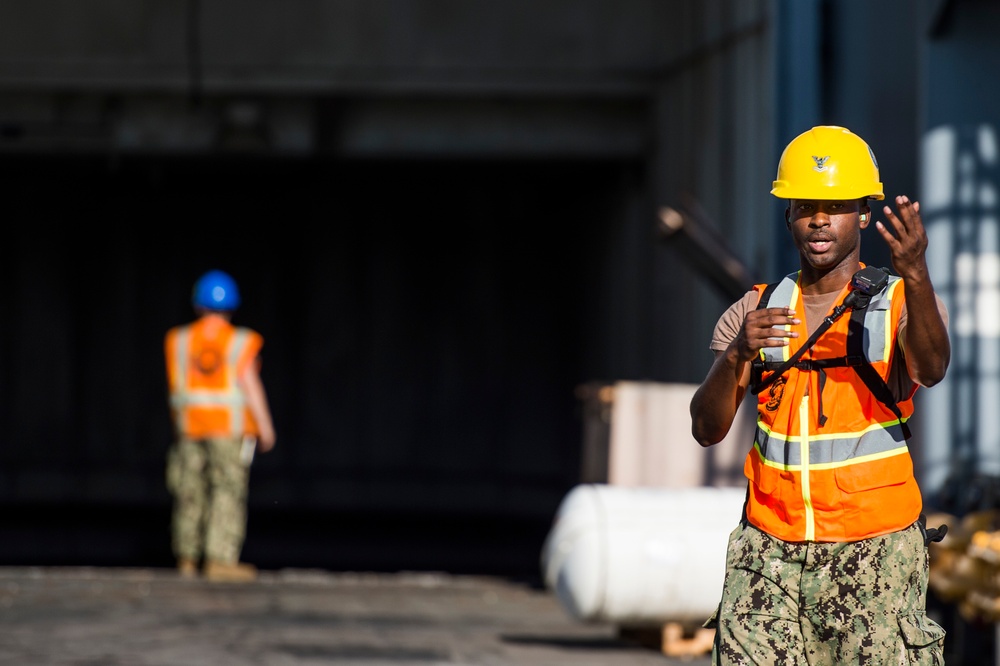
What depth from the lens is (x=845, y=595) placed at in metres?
4.82

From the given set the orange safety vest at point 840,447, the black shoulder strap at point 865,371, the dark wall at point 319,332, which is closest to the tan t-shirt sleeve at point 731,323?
the orange safety vest at point 840,447

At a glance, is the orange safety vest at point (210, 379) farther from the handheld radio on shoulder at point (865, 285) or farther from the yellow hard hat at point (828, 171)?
the handheld radio on shoulder at point (865, 285)

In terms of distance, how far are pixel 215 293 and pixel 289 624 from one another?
3.70 metres

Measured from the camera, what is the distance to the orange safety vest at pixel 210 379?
13305 mm

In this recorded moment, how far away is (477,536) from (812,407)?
16528 mm

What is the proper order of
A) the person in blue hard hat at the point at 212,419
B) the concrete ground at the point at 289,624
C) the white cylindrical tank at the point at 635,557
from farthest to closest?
1. the person in blue hard hat at the point at 212,419
2. the concrete ground at the point at 289,624
3. the white cylindrical tank at the point at 635,557

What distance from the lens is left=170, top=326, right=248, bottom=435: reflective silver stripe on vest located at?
43.7ft

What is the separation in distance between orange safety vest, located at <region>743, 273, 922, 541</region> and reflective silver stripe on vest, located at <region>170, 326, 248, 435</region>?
886cm

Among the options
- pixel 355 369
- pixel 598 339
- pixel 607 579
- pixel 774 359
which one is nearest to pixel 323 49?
pixel 598 339

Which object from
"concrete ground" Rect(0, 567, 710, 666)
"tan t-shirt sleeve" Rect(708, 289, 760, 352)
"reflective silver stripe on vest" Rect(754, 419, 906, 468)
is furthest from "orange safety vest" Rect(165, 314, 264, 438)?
"reflective silver stripe on vest" Rect(754, 419, 906, 468)

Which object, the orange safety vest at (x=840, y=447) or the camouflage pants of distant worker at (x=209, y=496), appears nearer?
the orange safety vest at (x=840, y=447)

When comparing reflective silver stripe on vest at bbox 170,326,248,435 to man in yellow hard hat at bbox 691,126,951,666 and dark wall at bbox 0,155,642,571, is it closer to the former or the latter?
man in yellow hard hat at bbox 691,126,951,666

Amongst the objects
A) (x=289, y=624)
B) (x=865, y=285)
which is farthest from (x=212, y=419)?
(x=865, y=285)

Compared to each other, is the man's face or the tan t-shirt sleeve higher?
the man's face
